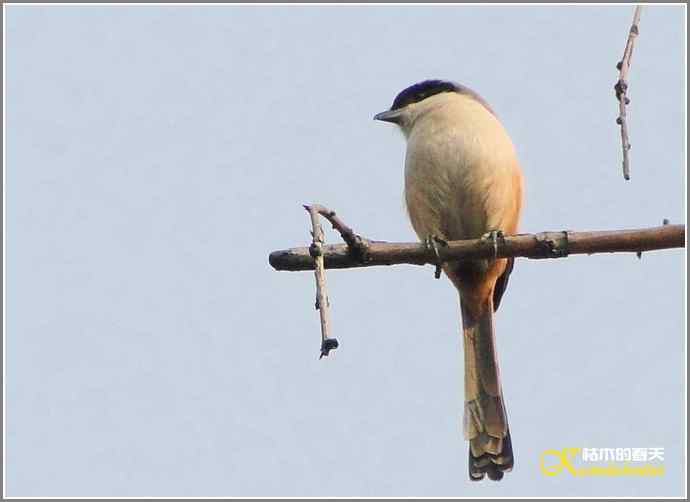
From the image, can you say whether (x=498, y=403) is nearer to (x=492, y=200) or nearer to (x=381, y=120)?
(x=492, y=200)

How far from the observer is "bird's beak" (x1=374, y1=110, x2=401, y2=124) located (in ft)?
23.4

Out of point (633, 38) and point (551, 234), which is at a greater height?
point (633, 38)

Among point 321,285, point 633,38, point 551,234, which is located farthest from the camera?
point 551,234

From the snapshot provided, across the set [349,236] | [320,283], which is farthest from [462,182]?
[320,283]

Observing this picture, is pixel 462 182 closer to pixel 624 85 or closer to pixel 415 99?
pixel 415 99

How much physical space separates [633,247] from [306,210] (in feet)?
5.32

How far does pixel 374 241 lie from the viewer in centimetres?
455

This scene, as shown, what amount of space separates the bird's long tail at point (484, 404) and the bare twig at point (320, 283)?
2357 mm

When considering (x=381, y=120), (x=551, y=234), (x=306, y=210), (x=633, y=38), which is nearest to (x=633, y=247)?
(x=551, y=234)

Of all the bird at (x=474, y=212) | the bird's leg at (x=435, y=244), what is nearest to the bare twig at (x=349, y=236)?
the bird's leg at (x=435, y=244)

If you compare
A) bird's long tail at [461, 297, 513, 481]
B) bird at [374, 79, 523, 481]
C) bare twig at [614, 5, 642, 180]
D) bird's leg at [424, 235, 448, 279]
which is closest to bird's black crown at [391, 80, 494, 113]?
bird at [374, 79, 523, 481]

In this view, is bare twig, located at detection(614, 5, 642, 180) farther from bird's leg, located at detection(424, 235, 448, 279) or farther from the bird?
the bird

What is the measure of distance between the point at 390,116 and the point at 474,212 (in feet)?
4.33

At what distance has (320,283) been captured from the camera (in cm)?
367
